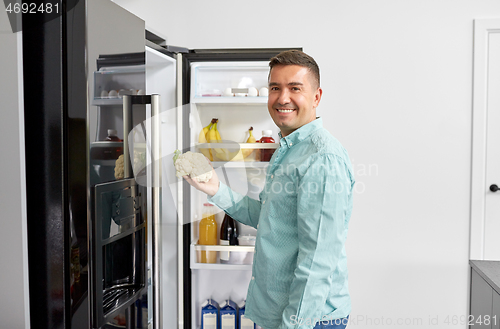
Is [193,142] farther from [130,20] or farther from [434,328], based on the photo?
[434,328]

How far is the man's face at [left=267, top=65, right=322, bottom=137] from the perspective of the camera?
118 cm

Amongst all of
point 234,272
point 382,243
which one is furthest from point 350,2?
point 234,272

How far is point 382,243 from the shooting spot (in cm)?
214

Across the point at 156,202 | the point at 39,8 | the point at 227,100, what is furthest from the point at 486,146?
the point at 39,8

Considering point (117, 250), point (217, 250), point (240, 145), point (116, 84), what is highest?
point (116, 84)

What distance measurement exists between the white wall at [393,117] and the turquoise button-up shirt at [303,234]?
1.02 metres

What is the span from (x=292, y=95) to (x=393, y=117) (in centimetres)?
115

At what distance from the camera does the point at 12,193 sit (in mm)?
774

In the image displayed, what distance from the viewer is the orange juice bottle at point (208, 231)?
202cm

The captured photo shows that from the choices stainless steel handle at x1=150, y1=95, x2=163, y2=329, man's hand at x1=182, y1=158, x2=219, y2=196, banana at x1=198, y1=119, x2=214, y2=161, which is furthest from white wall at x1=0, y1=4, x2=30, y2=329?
banana at x1=198, y1=119, x2=214, y2=161

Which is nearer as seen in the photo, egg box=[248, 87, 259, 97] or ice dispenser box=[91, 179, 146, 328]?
ice dispenser box=[91, 179, 146, 328]

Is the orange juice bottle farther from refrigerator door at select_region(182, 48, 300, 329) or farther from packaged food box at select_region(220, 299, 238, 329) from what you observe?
packaged food box at select_region(220, 299, 238, 329)

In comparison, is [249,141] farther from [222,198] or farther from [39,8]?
[39,8]

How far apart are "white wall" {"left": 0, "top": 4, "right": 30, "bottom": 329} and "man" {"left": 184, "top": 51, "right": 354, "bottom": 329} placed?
625 mm
